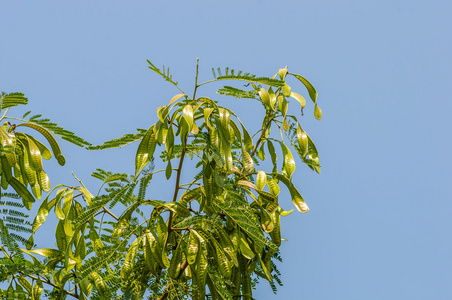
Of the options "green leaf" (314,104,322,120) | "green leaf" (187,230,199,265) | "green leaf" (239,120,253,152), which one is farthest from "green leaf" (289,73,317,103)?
"green leaf" (187,230,199,265)

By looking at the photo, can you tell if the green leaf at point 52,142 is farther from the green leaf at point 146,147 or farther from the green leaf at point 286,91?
the green leaf at point 286,91

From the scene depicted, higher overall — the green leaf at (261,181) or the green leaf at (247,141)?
the green leaf at (247,141)

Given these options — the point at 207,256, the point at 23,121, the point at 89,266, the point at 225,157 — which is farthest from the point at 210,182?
the point at 23,121

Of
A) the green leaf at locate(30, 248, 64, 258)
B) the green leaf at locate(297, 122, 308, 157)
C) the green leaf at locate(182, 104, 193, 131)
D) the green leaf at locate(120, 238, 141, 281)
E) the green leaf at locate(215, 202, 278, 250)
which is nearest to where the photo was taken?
the green leaf at locate(182, 104, 193, 131)

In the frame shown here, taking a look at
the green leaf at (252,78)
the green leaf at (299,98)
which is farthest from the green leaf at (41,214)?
the green leaf at (299,98)

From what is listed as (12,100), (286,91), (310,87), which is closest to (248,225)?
(286,91)

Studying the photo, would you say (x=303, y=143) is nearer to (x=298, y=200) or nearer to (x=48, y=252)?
(x=298, y=200)

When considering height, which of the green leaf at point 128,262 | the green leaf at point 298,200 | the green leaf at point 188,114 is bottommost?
the green leaf at point 128,262

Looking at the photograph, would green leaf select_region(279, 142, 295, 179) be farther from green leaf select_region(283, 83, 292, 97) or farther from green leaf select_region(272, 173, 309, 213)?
green leaf select_region(283, 83, 292, 97)

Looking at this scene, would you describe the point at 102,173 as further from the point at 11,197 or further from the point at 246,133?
the point at 246,133

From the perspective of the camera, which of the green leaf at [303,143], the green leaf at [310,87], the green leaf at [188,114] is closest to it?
the green leaf at [188,114]

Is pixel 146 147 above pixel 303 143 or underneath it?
underneath

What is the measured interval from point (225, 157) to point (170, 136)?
9.2 inches

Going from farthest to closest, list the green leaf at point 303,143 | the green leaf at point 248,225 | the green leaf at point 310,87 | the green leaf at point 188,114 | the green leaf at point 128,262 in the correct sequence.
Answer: the green leaf at point 310,87
the green leaf at point 303,143
the green leaf at point 248,225
the green leaf at point 128,262
the green leaf at point 188,114
